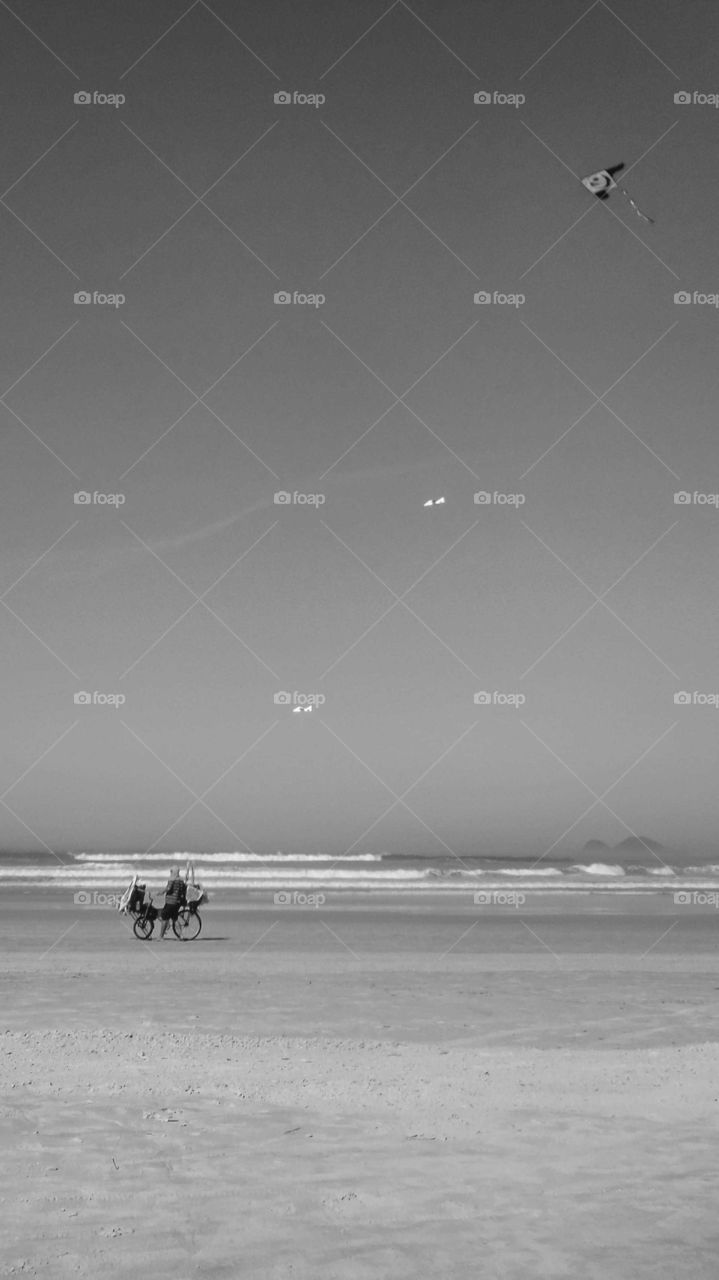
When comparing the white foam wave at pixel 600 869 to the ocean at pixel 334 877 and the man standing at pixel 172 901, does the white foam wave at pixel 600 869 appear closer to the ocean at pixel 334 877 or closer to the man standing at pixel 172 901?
the ocean at pixel 334 877

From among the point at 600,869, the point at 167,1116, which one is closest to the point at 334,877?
the point at 600,869

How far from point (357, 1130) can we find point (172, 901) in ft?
49.3

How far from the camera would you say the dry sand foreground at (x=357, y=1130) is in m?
5.81

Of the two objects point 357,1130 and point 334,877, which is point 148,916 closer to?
point 357,1130

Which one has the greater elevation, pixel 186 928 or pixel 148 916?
pixel 148 916

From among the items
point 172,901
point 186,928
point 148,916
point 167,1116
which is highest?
point 172,901

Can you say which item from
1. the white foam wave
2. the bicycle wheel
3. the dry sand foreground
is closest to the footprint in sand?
the dry sand foreground

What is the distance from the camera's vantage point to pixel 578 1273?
18.0 feet

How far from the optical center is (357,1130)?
8242 millimetres

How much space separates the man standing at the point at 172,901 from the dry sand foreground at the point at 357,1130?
6659 millimetres

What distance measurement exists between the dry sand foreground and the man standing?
262 inches

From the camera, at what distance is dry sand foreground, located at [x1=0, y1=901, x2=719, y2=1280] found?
19.1ft

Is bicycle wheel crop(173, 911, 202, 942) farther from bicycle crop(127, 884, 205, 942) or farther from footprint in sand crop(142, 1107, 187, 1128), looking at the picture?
footprint in sand crop(142, 1107, 187, 1128)

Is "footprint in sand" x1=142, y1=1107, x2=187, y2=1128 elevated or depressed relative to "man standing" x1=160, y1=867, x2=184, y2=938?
depressed
